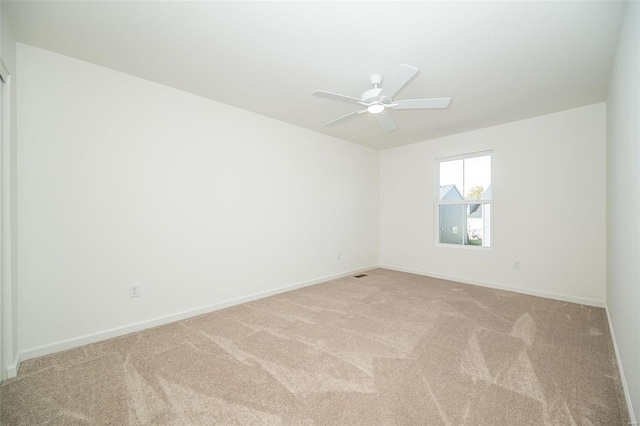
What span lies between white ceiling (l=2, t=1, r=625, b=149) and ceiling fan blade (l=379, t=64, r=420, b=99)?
1.06 ft

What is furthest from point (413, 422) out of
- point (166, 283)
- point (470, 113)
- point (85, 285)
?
point (470, 113)

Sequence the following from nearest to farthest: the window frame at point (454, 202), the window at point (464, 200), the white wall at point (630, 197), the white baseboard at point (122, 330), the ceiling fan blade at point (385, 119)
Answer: the white wall at point (630, 197), the white baseboard at point (122, 330), the ceiling fan blade at point (385, 119), the window frame at point (454, 202), the window at point (464, 200)

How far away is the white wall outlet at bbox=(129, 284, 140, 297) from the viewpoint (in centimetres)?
259

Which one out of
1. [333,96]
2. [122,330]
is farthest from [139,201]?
[333,96]

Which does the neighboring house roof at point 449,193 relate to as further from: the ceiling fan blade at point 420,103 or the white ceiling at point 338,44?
the ceiling fan blade at point 420,103

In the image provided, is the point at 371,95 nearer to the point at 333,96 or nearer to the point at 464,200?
the point at 333,96

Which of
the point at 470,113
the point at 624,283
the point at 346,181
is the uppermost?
the point at 470,113

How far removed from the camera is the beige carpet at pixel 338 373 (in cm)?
153

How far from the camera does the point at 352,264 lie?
16.6 feet

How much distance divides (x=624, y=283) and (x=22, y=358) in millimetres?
4459

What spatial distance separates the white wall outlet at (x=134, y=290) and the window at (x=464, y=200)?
14.8 feet

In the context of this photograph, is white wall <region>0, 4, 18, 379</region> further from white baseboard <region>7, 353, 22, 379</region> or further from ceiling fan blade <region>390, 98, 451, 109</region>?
ceiling fan blade <region>390, 98, 451, 109</region>

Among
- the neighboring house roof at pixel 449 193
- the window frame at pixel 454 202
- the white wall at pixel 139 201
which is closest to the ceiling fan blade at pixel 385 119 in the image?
the white wall at pixel 139 201

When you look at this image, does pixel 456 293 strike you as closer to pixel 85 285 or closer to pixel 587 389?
pixel 587 389
